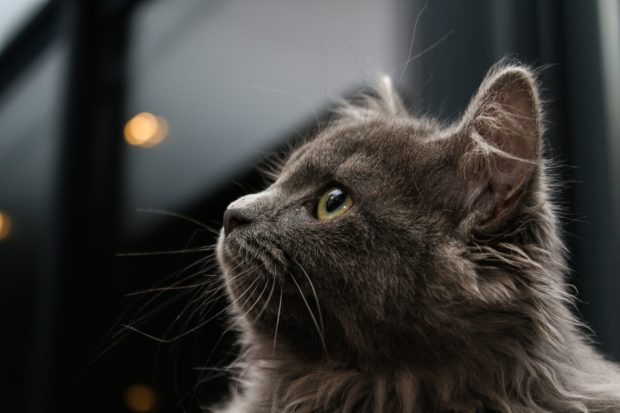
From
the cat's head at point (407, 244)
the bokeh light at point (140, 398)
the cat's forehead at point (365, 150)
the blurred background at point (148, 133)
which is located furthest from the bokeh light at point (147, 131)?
the cat's head at point (407, 244)

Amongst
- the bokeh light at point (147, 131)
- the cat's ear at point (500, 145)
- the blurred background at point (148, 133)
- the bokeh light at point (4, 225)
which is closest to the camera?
the cat's ear at point (500, 145)

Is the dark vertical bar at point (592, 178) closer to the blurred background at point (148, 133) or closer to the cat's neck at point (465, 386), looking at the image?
the blurred background at point (148, 133)

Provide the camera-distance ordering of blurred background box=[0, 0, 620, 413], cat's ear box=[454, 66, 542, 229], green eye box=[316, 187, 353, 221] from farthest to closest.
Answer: blurred background box=[0, 0, 620, 413] < green eye box=[316, 187, 353, 221] < cat's ear box=[454, 66, 542, 229]

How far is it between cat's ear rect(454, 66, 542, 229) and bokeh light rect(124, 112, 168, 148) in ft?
5.22

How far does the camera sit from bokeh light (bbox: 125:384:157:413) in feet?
7.72

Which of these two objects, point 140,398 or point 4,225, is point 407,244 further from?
point 4,225

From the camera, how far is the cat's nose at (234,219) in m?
1.31

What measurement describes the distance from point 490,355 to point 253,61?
1498 millimetres

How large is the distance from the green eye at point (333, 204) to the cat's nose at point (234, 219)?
0.14 m

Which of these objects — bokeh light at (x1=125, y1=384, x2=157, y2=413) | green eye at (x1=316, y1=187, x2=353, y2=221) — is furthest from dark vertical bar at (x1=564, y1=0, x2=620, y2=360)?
bokeh light at (x1=125, y1=384, x2=157, y2=413)

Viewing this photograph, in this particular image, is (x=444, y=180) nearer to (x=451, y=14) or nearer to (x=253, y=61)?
(x=451, y=14)

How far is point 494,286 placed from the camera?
1189 millimetres

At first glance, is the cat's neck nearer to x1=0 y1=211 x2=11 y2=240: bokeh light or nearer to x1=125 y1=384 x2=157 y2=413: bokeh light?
x1=125 y1=384 x2=157 y2=413: bokeh light

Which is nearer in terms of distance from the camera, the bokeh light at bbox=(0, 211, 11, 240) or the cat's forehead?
the cat's forehead
